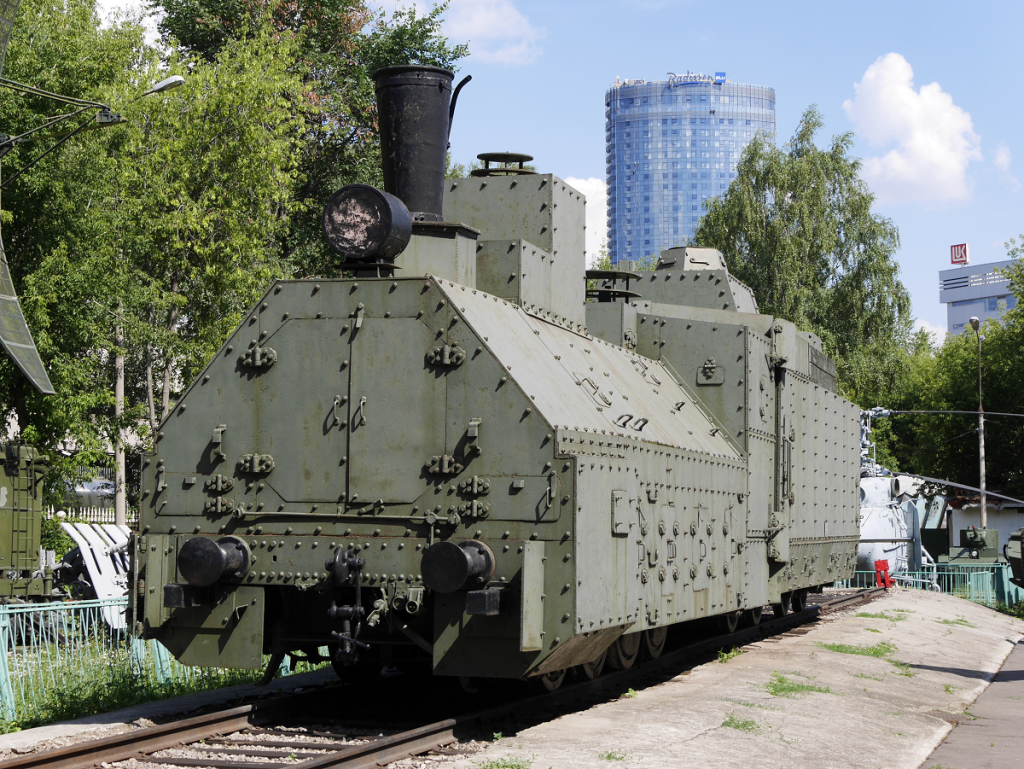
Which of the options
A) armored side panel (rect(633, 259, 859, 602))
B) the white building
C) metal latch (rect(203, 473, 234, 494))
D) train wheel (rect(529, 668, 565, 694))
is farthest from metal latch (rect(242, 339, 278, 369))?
the white building

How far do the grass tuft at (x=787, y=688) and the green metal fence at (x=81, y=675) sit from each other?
491 centimetres

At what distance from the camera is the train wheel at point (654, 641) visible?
1199cm

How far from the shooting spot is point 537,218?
37.9 feet

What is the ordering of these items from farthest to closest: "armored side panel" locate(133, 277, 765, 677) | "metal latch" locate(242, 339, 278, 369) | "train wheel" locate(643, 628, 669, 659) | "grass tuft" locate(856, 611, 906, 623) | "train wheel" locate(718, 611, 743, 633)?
"grass tuft" locate(856, 611, 906, 623), "train wheel" locate(718, 611, 743, 633), "train wheel" locate(643, 628, 669, 659), "metal latch" locate(242, 339, 278, 369), "armored side panel" locate(133, 277, 765, 677)

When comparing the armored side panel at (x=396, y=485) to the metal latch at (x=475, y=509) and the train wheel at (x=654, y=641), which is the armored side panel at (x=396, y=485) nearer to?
the metal latch at (x=475, y=509)

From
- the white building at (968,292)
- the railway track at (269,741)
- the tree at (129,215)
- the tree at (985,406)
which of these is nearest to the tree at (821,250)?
the tree at (985,406)

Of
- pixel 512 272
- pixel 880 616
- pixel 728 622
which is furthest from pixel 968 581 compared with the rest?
pixel 512 272

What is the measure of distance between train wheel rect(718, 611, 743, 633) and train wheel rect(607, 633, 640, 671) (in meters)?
3.82

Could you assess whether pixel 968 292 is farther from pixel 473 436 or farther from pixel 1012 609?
pixel 473 436

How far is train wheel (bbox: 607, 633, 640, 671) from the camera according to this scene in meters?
11.1

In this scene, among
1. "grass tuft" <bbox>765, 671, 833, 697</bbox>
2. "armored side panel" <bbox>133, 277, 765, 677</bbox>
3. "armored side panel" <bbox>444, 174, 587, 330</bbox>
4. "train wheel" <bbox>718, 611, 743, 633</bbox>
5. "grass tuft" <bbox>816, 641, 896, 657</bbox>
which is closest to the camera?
"armored side panel" <bbox>133, 277, 765, 677</bbox>

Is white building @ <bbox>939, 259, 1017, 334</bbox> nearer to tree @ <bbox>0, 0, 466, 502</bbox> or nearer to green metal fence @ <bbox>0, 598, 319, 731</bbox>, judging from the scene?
tree @ <bbox>0, 0, 466, 502</bbox>

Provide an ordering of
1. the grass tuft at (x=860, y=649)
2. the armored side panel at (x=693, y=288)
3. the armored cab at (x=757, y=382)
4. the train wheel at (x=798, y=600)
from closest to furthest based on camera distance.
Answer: the armored cab at (x=757, y=382) < the grass tuft at (x=860, y=649) < the armored side panel at (x=693, y=288) < the train wheel at (x=798, y=600)

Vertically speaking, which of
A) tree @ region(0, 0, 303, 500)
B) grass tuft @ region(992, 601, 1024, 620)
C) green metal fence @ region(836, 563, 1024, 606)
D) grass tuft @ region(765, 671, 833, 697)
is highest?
tree @ region(0, 0, 303, 500)
